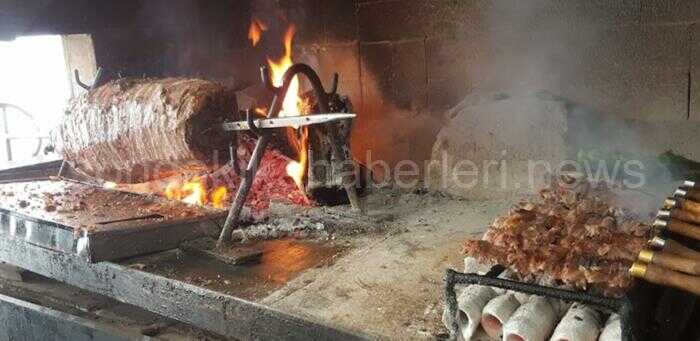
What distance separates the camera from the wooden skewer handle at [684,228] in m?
2.57

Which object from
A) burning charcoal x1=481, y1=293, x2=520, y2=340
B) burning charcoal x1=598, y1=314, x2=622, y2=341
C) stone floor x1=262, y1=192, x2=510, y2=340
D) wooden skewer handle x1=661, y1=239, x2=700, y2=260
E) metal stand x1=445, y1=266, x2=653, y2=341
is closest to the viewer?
metal stand x1=445, y1=266, x2=653, y2=341

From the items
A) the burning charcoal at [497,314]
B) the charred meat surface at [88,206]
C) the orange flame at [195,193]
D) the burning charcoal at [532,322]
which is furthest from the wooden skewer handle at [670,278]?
the orange flame at [195,193]

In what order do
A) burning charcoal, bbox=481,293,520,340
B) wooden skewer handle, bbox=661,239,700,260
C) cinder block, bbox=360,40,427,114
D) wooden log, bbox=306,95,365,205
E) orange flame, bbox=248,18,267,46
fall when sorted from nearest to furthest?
1. wooden skewer handle, bbox=661,239,700,260
2. burning charcoal, bbox=481,293,520,340
3. wooden log, bbox=306,95,365,205
4. cinder block, bbox=360,40,427,114
5. orange flame, bbox=248,18,267,46

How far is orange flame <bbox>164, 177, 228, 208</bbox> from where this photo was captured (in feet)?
18.0

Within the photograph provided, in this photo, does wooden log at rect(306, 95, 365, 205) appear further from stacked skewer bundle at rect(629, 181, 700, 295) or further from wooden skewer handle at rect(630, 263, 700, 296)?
wooden skewer handle at rect(630, 263, 700, 296)

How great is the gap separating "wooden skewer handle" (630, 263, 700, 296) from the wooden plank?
4.50 ft

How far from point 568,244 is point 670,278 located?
0.72 metres

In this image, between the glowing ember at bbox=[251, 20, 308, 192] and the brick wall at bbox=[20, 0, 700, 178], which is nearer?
the brick wall at bbox=[20, 0, 700, 178]

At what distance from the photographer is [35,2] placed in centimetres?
572

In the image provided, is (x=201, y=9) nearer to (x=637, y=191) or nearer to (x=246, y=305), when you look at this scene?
(x=246, y=305)

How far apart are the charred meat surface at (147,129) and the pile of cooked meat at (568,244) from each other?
2482mm

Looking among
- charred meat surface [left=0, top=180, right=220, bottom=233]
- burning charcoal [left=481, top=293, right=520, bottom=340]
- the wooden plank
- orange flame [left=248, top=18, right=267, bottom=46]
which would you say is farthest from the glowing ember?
burning charcoal [left=481, top=293, right=520, bottom=340]

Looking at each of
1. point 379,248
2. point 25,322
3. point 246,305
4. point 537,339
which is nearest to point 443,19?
point 379,248

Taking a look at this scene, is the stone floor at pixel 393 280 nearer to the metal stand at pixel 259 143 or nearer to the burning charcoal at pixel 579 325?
the burning charcoal at pixel 579 325
